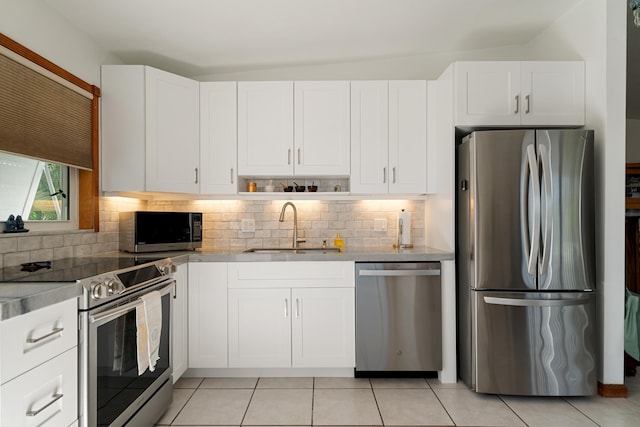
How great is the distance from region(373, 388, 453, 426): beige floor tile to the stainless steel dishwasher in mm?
203

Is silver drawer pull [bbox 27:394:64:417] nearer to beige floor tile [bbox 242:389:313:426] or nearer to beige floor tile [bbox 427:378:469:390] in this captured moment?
beige floor tile [bbox 242:389:313:426]

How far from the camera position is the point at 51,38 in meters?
2.47

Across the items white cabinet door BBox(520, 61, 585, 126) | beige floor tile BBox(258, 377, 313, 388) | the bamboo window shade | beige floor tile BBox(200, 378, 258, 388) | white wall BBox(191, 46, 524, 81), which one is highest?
white wall BBox(191, 46, 524, 81)

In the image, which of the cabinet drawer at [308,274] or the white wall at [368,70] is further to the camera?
the white wall at [368,70]

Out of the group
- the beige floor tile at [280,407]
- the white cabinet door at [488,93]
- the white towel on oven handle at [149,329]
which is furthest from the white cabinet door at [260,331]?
the white cabinet door at [488,93]

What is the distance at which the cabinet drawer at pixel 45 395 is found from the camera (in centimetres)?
126

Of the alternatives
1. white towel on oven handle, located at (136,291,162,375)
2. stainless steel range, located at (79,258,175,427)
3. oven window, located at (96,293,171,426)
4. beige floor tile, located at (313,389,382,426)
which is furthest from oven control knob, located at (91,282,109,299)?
beige floor tile, located at (313,389,382,426)

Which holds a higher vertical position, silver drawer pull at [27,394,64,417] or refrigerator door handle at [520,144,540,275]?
refrigerator door handle at [520,144,540,275]

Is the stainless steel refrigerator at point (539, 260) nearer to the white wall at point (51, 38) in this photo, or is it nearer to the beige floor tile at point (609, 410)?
the beige floor tile at point (609, 410)

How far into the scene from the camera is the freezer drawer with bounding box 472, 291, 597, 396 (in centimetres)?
257

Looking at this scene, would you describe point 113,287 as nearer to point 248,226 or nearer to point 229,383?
point 229,383

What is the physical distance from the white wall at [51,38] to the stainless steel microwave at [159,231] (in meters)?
1.05

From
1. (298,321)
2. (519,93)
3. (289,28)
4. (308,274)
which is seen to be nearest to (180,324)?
(298,321)

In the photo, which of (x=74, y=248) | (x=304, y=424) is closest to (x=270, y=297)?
(x=304, y=424)
